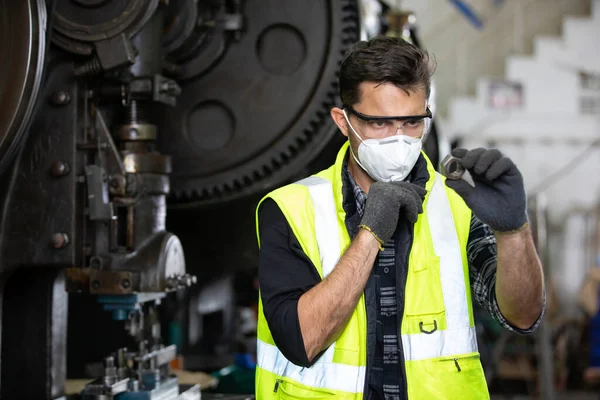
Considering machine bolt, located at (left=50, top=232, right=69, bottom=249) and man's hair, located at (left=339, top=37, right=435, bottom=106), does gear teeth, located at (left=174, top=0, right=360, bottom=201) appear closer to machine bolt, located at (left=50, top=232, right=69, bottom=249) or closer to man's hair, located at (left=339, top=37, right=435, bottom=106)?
machine bolt, located at (left=50, top=232, right=69, bottom=249)

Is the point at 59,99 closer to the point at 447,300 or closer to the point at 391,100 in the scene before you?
the point at 391,100

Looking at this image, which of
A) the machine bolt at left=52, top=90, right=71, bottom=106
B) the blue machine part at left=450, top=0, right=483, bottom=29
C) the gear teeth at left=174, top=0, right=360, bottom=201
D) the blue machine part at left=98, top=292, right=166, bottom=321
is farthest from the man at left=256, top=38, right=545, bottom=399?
the blue machine part at left=450, top=0, right=483, bottom=29

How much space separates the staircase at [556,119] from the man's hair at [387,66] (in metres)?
8.87

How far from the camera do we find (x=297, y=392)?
6.37 feet

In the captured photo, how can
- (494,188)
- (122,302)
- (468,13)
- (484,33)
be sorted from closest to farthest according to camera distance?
(494,188) < (122,302) < (468,13) < (484,33)

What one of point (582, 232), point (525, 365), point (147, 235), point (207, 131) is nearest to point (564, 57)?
point (582, 232)

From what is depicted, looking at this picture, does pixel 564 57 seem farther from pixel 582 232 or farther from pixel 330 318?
pixel 330 318

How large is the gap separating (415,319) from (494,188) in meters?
0.35

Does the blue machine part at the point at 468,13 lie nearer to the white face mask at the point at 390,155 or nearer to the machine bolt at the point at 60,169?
the machine bolt at the point at 60,169

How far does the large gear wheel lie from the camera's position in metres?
3.18

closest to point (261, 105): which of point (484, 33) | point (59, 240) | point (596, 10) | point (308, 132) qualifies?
point (308, 132)

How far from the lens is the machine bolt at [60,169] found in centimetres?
247

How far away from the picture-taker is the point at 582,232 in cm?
1062

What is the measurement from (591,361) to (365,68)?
21.7 feet
